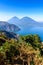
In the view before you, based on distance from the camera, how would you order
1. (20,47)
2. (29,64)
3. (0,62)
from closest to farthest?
(0,62)
(29,64)
(20,47)

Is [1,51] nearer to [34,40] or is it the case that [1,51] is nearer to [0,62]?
[0,62]

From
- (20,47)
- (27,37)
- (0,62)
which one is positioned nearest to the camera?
(0,62)

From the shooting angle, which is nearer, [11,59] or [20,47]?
[11,59]

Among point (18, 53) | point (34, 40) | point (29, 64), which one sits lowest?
point (29, 64)

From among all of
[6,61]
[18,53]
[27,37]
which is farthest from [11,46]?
[27,37]

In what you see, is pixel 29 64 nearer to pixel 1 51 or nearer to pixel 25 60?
pixel 25 60

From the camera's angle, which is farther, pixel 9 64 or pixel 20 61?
pixel 20 61

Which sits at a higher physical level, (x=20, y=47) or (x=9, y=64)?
(x=20, y=47)

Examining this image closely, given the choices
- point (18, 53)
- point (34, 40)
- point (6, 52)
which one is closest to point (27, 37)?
point (34, 40)

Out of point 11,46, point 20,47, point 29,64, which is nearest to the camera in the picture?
point 29,64
